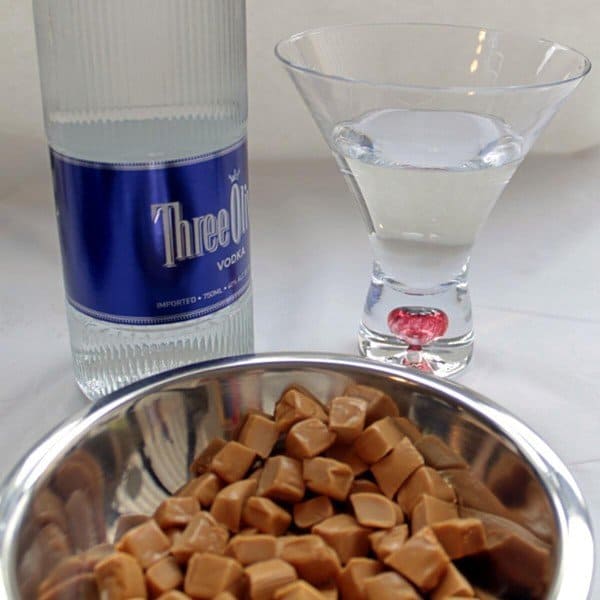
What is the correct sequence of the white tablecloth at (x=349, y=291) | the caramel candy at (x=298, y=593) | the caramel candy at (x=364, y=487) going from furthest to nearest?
the white tablecloth at (x=349, y=291) < the caramel candy at (x=364, y=487) < the caramel candy at (x=298, y=593)

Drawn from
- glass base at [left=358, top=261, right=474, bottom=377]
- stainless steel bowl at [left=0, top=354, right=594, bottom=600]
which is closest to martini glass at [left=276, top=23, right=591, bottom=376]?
glass base at [left=358, top=261, right=474, bottom=377]

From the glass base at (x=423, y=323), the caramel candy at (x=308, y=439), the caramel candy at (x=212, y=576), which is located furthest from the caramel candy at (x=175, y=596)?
the glass base at (x=423, y=323)

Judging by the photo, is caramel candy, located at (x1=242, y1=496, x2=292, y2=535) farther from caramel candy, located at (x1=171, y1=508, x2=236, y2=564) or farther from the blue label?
the blue label

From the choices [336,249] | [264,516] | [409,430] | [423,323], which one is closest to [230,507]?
[264,516]

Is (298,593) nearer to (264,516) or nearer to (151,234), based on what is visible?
(264,516)

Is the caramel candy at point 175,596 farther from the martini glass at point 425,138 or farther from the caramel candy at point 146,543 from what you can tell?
the martini glass at point 425,138

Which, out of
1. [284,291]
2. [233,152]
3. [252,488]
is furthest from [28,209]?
[252,488]
